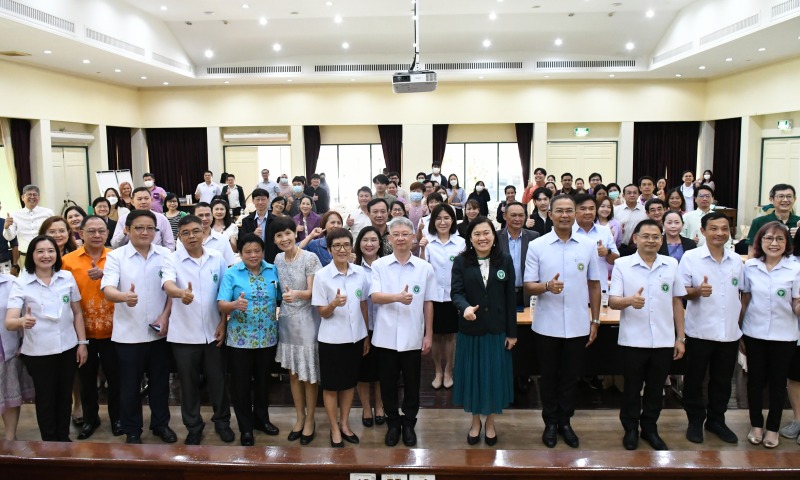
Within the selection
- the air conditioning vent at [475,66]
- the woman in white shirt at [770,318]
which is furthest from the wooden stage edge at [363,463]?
the air conditioning vent at [475,66]

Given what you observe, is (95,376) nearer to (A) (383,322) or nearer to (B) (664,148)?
(A) (383,322)

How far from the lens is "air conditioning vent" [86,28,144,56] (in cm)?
936

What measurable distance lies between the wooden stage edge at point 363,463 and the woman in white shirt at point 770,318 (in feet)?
5.45

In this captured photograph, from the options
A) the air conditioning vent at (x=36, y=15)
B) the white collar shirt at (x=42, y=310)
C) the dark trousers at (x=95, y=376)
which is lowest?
the dark trousers at (x=95, y=376)

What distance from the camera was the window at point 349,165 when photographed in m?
15.2

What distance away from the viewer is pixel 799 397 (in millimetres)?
3779

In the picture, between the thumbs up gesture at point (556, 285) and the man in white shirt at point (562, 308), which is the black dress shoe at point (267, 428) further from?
the thumbs up gesture at point (556, 285)

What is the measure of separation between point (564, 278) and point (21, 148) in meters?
11.1

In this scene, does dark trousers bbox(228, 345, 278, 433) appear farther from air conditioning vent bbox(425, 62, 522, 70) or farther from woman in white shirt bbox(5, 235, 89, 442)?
air conditioning vent bbox(425, 62, 522, 70)

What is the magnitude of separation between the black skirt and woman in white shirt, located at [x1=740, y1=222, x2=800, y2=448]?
2.49 metres

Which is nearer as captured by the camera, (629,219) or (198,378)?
(198,378)

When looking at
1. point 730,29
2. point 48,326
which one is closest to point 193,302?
point 48,326

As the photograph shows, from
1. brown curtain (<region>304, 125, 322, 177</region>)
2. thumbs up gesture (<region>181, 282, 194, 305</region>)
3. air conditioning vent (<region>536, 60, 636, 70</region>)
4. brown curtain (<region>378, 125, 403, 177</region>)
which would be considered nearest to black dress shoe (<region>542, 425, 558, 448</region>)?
thumbs up gesture (<region>181, 282, 194, 305</region>)

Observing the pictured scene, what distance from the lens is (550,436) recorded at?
3.75m
